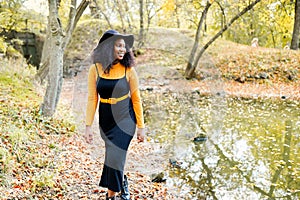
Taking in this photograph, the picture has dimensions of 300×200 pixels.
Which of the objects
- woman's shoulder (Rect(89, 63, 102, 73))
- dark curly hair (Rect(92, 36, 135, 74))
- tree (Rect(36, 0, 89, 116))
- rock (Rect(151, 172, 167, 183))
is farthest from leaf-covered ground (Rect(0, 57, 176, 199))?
dark curly hair (Rect(92, 36, 135, 74))

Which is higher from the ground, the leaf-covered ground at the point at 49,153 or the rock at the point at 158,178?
the leaf-covered ground at the point at 49,153

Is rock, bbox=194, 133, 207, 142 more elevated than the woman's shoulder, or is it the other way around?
the woman's shoulder

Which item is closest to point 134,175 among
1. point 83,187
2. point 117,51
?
point 83,187

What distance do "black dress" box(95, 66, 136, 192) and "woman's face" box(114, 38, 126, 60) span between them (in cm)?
22

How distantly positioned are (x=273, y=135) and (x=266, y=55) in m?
9.12

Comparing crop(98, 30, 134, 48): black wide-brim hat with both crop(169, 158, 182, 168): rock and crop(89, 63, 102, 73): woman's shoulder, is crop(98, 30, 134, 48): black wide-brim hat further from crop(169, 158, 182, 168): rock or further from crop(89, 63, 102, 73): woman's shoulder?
crop(169, 158, 182, 168): rock

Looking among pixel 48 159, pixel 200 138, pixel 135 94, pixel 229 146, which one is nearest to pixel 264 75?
pixel 200 138

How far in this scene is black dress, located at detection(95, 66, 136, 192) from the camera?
3.27 m

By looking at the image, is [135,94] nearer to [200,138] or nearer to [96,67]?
[96,67]

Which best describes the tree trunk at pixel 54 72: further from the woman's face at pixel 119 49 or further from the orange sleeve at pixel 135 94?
the orange sleeve at pixel 135 94

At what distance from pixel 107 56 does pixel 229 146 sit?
392 centimetres

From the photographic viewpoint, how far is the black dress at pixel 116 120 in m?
3.27

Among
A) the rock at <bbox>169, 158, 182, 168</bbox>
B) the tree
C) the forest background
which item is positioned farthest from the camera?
the tree

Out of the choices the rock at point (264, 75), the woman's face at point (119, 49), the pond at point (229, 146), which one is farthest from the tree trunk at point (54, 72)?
the rock at point (264, 75)
